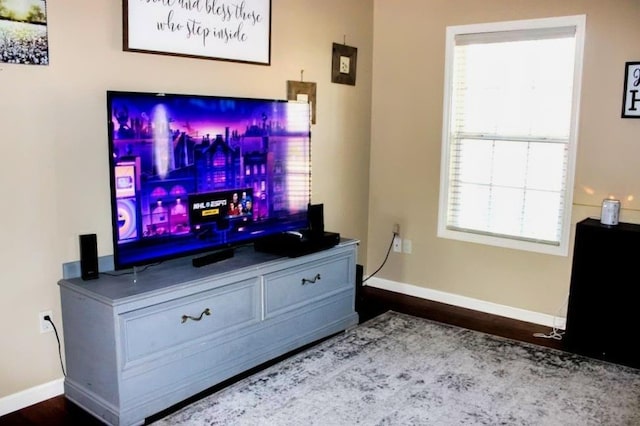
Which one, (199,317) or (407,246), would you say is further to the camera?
(407,246)

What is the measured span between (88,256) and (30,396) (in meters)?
0.73

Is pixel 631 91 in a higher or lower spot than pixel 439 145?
higher

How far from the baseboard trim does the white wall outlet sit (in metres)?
0.27

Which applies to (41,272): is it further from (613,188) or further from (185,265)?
(613,188)

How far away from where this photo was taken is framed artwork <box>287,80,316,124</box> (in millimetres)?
3920

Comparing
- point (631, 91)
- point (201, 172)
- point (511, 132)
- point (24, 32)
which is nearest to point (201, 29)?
point (201, 172)

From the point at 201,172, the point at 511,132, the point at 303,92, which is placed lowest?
the point at 201,172

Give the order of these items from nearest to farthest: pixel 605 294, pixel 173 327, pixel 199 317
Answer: pixel 173 327, pixel 199 317, pixel 605 294

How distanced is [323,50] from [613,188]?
215 cm

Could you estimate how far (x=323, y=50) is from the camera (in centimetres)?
A: 416

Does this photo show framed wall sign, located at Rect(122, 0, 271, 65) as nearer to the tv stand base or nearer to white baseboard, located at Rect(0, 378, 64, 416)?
the tv stand base

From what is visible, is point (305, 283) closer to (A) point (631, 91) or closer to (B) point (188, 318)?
(B) point (188, 318)

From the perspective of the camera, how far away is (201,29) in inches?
127

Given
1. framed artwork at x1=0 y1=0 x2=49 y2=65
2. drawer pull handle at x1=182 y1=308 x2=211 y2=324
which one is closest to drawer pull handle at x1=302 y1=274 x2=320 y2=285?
drawer pull handle at x1=182 y1=308 x2=211 y2=324
